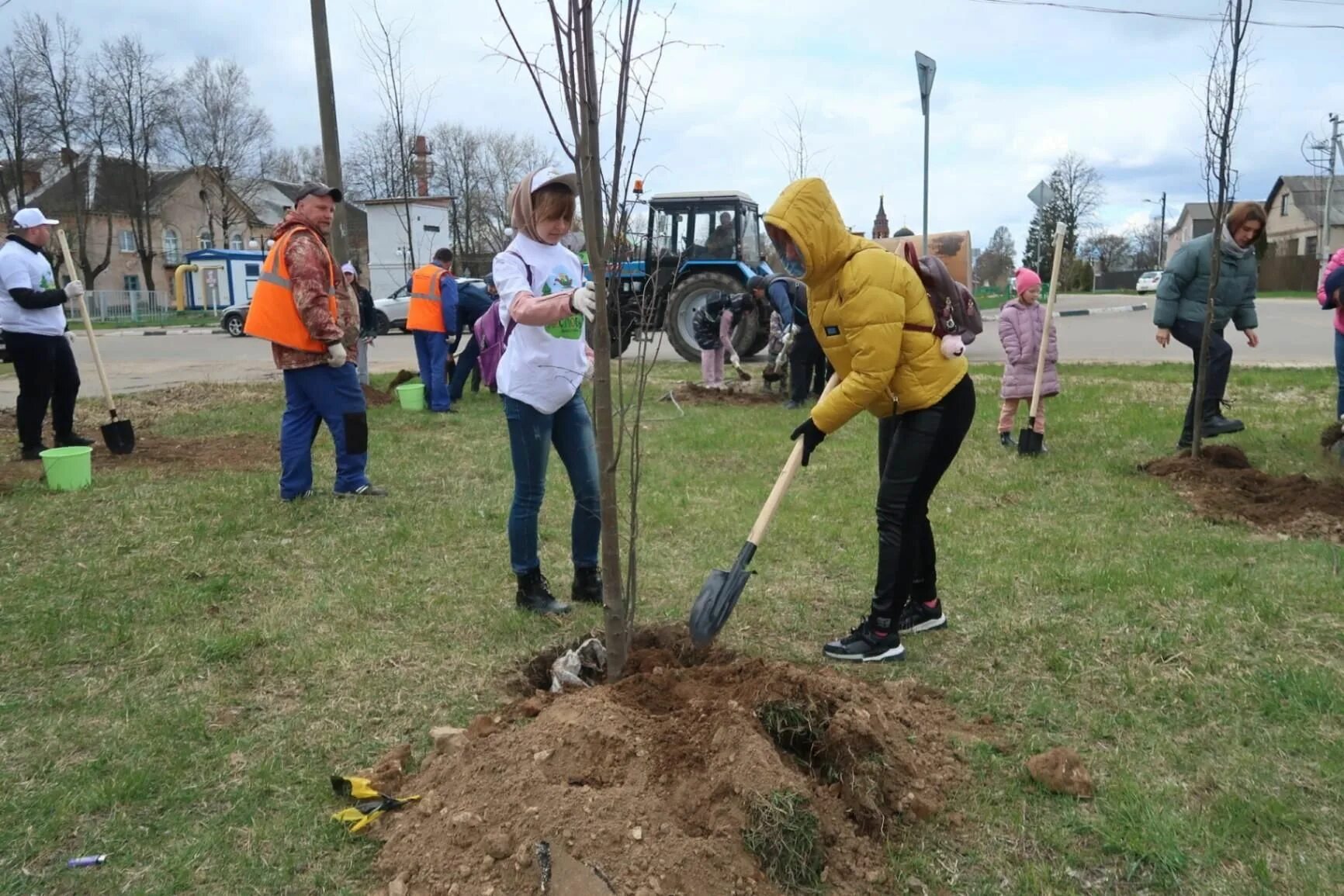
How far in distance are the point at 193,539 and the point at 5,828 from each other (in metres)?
2.80

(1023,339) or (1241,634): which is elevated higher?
(1023,339)

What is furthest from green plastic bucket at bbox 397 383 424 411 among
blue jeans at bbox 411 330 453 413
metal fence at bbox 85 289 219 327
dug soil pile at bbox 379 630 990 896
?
metal fence at bbox 85 289 219 327

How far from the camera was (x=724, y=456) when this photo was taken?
7734 millimetres

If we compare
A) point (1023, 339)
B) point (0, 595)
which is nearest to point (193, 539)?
point (0, 595)

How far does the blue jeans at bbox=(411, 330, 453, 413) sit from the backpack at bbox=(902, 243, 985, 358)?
23.2 feet

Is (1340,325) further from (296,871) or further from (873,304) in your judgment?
(296,871)

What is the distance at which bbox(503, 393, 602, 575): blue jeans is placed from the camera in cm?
398

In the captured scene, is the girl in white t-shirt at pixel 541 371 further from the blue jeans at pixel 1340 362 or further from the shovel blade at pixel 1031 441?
the blue jeans at pixel 1340 362

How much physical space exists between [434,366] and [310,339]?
4209mm

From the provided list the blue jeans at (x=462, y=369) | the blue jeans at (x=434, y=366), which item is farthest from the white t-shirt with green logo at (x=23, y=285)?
the blue jeans at (x=462, y=369)

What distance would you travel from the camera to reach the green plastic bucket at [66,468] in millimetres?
6227

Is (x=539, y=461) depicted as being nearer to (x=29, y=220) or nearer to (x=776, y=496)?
(x=776, y=496)

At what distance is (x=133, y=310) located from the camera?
4022 cm

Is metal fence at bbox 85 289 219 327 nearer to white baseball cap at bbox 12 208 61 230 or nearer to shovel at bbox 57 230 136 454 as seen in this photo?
shovel at bbox 57 230 136 454
